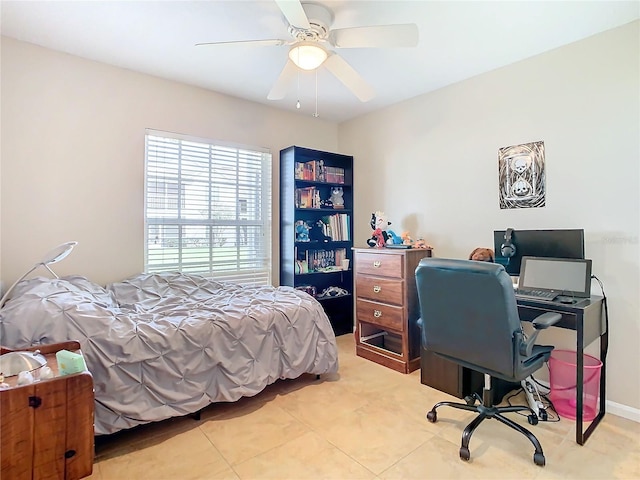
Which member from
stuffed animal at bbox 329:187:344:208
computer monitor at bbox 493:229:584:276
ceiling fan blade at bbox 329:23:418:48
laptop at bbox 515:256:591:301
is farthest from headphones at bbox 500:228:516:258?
stuffed animal at bbox 329:187:344:208

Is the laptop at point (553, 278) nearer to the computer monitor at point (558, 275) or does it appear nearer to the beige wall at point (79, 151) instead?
the computer monitor at point (558, 275)

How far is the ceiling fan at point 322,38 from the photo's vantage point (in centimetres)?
172

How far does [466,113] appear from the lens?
9.84ft

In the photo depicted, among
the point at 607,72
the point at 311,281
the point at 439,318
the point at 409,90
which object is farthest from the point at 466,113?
the point at 311,281

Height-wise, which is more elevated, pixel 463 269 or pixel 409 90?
pixel 409 90

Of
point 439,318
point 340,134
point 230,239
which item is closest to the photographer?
point 439,318

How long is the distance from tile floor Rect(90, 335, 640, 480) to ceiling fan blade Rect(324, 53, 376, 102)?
215cm

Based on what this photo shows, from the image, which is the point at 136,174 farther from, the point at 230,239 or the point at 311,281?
the point at 311,281

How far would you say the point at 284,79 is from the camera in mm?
2303

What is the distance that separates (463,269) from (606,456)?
1257 millimetres

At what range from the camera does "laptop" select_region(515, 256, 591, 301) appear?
2.07 m

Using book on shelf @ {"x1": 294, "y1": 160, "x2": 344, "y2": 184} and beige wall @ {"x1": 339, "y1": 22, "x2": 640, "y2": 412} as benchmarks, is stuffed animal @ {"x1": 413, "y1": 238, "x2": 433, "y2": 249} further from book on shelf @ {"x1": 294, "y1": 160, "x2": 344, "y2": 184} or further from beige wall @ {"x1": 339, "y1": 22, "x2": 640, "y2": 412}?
book on shelf @ {"x1": 294, "y1": 160, "x2": 344, "y2": 184}

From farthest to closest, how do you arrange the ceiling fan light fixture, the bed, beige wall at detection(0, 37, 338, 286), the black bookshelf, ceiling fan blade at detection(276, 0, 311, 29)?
the black bookshelf → beige wall at detection(0, 37, 338, 286) → the ceiling fan light fixture → the bed → ceiling fan blade at detection(276, 0, 311, 29)

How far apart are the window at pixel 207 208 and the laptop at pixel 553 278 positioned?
8.01ft
